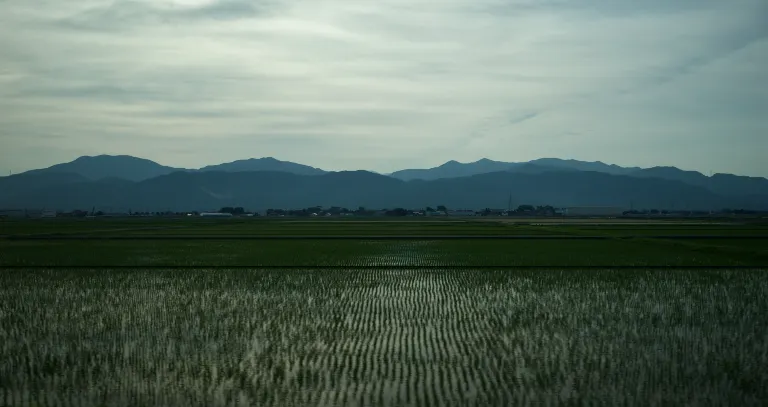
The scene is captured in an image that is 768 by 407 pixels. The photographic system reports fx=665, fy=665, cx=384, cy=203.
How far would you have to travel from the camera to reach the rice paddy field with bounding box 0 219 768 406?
7988 millimetres

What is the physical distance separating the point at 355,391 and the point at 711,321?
25.7 ft

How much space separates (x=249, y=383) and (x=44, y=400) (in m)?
2.32

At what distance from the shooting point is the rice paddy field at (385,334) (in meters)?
7.99

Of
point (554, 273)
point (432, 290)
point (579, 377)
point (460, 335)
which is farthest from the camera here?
point (554, 273)

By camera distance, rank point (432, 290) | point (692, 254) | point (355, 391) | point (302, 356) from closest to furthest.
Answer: point (355, 391)
point (302, 356)
point (432, 290)
point (692, 254)

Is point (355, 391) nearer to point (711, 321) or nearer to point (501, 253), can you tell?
point (711, 321)

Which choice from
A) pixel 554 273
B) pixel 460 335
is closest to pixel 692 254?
pixel 554 273

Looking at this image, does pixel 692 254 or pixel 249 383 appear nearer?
pixel 249 383

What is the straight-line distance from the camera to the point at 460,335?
11484 millimetres

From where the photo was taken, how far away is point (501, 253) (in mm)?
28328

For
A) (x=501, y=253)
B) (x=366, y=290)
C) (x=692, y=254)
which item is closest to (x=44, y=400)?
(x=366, y=290)

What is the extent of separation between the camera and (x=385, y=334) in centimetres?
1167

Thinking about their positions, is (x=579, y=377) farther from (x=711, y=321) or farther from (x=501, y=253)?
(x=501, y=253)

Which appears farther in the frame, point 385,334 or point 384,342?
point 385,334
